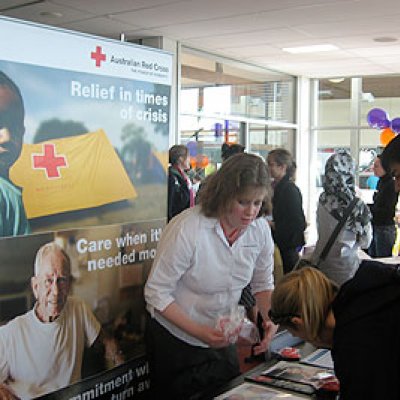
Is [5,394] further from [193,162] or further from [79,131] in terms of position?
[193,162]

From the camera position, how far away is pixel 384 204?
544 centimetres

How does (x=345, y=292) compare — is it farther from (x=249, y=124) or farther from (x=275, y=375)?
(x=249, y=124)

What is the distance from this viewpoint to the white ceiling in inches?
207

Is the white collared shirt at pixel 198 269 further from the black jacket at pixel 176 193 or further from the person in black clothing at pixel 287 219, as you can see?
the black jacket at pixel 176 193

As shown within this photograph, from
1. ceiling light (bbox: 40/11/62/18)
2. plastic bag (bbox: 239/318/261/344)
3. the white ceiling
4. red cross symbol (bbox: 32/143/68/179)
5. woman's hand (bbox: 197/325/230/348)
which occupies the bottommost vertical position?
plastic bag (bbox: 239/318/261/344)

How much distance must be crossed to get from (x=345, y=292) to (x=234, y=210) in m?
0.69

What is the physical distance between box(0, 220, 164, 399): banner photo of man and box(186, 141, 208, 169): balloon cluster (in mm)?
5043

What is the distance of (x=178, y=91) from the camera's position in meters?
7.08

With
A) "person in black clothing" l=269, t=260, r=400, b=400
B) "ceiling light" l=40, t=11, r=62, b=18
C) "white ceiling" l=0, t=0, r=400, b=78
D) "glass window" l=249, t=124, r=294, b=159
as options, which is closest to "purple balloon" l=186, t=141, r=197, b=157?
"white ceiling" l=0, t=0, r=400, b=78

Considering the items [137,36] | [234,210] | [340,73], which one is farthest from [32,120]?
[340,73]

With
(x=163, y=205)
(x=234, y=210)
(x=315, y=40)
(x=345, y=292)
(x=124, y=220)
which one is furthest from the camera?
(x=315, y=40)

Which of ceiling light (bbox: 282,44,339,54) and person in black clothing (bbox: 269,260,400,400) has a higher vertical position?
ceiling light (bbox: 282,44,339,54)

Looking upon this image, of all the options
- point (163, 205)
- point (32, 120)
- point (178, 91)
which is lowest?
point (163, 205)

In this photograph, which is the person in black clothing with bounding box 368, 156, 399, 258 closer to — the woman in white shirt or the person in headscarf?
the person in headscarf
